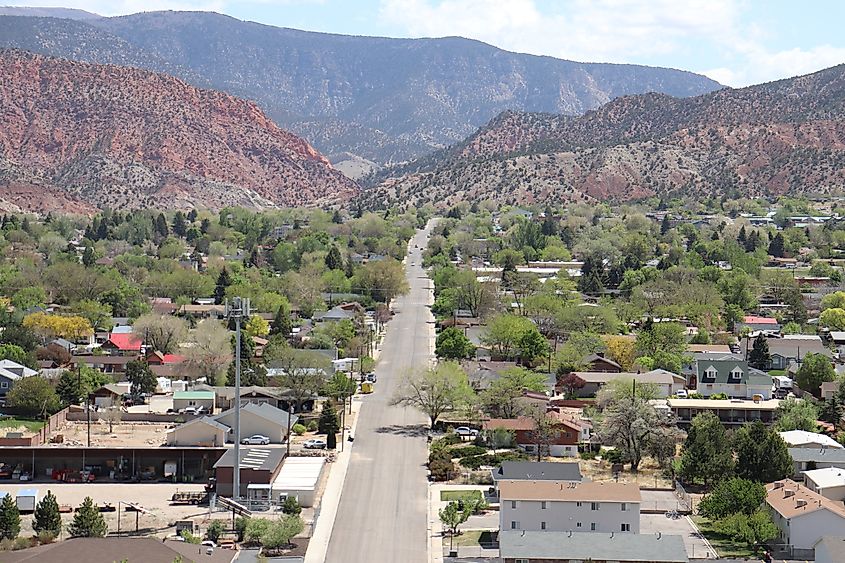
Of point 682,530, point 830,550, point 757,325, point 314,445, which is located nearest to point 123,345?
point 314,445

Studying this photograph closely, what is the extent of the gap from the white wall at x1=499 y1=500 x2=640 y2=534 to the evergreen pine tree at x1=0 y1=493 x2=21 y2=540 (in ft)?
50.4

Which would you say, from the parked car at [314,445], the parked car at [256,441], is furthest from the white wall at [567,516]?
the parked car at [256,441]

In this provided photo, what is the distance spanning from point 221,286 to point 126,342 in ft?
79.3

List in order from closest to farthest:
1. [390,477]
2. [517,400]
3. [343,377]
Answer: [390,477], [517,400], [343,377]

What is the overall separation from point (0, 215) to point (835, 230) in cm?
10188

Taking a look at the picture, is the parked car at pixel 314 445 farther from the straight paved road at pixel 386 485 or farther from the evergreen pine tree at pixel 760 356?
the evergreen pine tree at pixel 760 356

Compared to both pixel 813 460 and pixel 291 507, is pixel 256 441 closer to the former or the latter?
pixel 291 507

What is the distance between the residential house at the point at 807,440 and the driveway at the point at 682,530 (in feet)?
31.0

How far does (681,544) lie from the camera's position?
3994 centimetres

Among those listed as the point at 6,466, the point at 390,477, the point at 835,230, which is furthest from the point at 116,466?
the point at 835,230

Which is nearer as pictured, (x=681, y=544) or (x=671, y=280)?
(x=681, y=544)

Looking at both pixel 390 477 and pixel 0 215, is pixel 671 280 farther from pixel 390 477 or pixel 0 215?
pixel 0 215

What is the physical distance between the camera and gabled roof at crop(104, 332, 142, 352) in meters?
82.3

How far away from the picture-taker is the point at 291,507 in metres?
46.0
